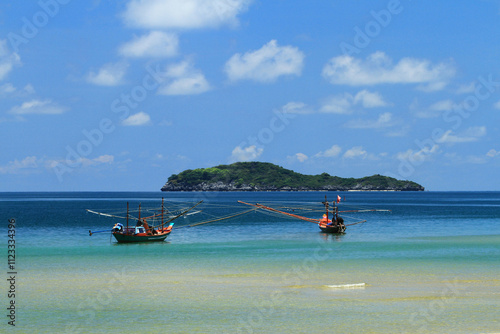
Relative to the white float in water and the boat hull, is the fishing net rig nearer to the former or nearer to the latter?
the boat hull

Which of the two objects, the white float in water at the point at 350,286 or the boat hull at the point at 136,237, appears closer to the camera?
the white float in water at the point at 350,286

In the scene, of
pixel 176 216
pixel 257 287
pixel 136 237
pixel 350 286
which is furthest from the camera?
pixel 176 216

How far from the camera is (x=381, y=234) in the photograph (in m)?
73.3

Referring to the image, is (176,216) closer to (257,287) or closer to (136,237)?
(136,237)

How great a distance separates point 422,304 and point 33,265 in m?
28.0

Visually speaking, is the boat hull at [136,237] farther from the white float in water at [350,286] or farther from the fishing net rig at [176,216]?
the white float in water at [350,286]

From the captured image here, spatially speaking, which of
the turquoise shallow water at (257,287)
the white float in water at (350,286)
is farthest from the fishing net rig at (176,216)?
the white float in water at (350,286)

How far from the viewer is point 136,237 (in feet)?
201

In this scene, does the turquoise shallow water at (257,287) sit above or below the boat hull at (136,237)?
below

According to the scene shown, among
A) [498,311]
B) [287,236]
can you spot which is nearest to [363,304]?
[498,311]

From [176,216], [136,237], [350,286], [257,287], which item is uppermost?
[176,216]

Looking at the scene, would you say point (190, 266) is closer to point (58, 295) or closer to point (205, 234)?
point (58, 295)

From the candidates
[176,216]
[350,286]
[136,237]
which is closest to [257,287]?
[350,286]

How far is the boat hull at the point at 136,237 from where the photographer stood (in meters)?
60.9
